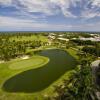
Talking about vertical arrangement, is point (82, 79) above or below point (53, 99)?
above

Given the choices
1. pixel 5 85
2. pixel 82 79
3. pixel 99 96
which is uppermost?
pixel 82 79

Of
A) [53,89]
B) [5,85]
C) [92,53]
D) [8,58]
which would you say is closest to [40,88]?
[53,89]

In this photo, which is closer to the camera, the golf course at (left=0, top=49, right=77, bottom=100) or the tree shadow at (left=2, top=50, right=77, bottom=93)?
the golf course at (left=0, top=49, right=77, bottom=100)

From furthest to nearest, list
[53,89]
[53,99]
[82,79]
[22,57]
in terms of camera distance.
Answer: [22,57] → [53,89] → [53,99] → [82,79]

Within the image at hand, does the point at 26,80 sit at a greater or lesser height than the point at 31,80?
lesser

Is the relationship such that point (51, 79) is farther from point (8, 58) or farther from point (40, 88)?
point (8, 58)

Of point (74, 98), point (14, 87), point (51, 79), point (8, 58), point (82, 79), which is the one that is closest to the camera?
point (74, 98)

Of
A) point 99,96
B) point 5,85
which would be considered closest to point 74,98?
point 99,96

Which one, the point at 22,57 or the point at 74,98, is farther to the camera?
the point at 22,57

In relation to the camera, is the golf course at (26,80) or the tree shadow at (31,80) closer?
the golf course at (26,80)
